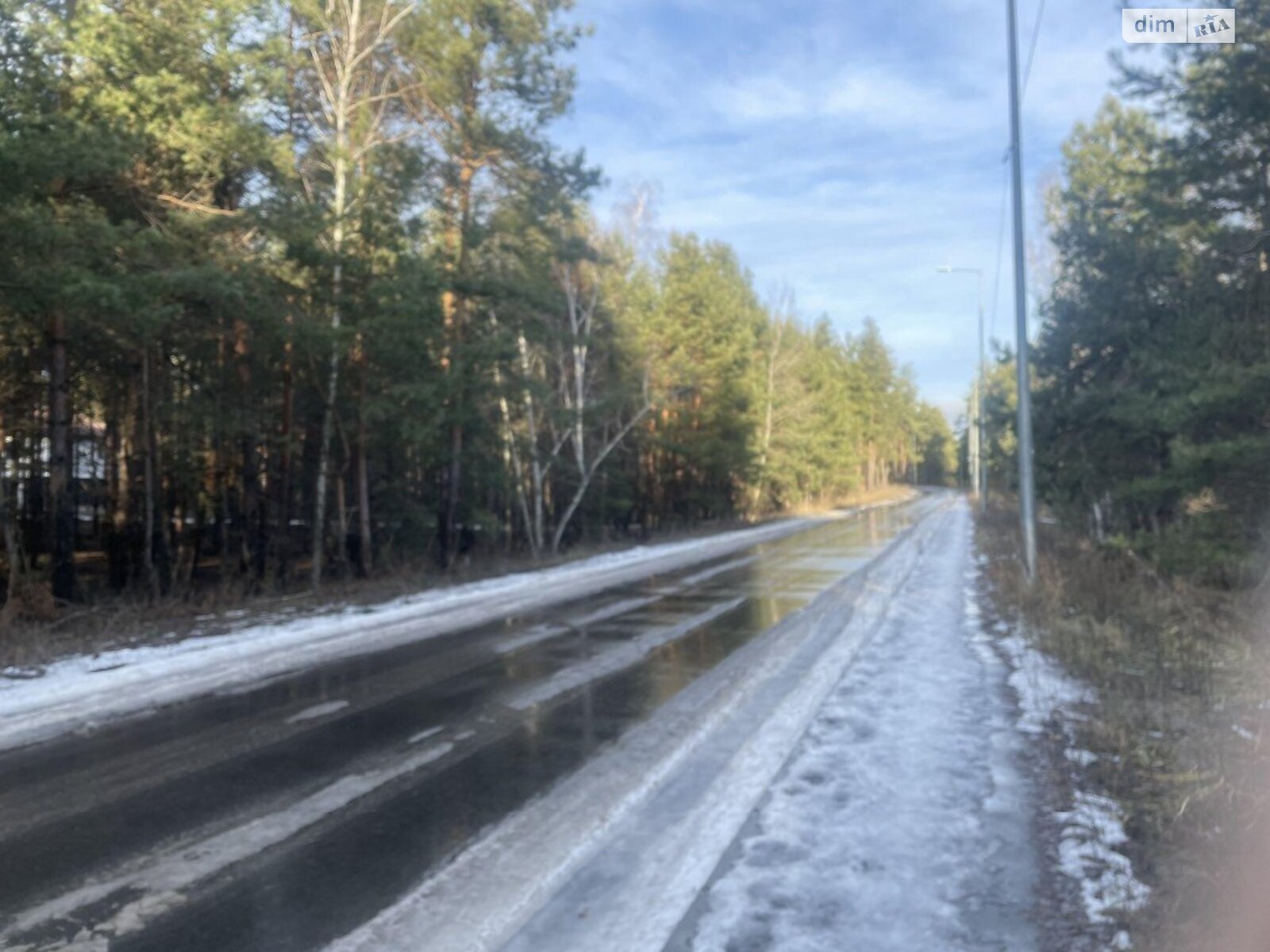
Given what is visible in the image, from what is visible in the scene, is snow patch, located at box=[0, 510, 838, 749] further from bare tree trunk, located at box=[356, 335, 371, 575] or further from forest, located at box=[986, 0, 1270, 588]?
forest, located at box=[986, 0, 1270, 588]

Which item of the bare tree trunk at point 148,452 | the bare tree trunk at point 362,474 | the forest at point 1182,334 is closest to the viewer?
the forest at point 1182,334

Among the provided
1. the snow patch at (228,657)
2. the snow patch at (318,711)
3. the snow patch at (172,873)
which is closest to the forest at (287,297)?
the snow patch at (228,657)

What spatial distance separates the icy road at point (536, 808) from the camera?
4086 mm

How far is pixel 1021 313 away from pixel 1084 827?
34.3 feet

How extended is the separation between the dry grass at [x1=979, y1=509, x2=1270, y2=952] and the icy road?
0.61 metres

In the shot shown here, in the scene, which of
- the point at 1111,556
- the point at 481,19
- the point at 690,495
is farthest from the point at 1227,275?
the point at 690,495

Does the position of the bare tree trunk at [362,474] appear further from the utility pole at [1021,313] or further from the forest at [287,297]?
the utility pole at [1021,313]

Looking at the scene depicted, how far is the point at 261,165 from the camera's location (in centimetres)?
1511

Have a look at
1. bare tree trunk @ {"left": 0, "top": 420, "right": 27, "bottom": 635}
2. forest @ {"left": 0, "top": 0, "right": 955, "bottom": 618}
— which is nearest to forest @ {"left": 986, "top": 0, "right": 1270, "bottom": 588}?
forest @ {"left": 0, "top": 0, "right": 955, "bottom": 618}

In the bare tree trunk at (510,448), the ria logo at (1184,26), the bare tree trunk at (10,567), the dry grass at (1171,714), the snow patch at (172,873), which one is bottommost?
the snow patch at (172,873)

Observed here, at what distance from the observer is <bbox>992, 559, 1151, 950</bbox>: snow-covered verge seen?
3.99 meters

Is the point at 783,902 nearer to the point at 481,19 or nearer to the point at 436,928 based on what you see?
the point at 436,928

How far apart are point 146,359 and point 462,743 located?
12434 millimetres

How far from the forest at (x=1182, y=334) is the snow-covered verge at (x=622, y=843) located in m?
5.79
